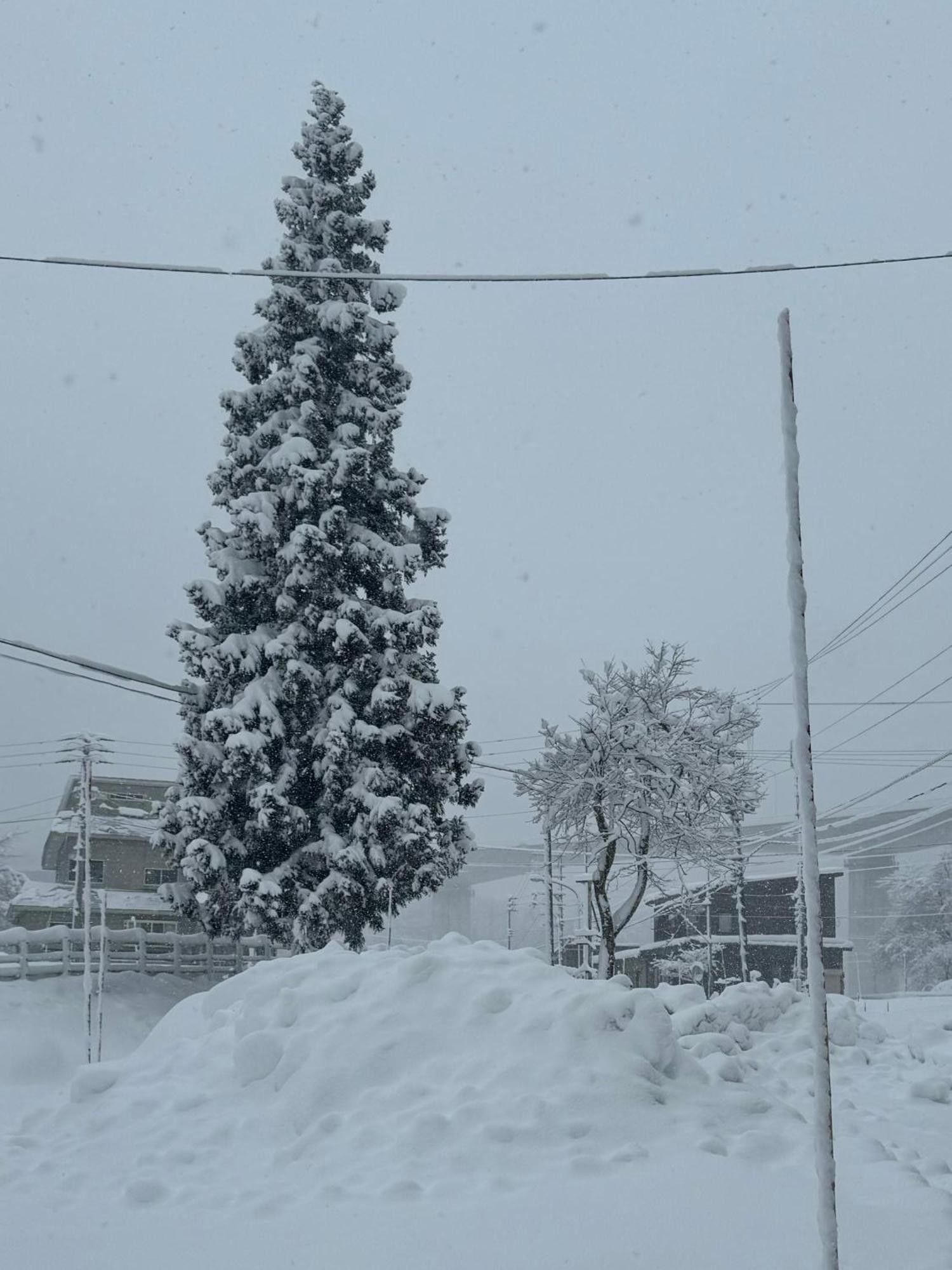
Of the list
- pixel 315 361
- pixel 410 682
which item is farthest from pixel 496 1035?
pixel 315 361

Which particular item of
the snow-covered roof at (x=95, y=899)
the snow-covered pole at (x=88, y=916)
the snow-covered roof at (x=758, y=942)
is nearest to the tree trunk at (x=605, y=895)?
the snow-covered pole at (x=88, y=916)

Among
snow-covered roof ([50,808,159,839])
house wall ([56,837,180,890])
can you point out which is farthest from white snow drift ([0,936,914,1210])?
house wall ([56,837,180,890])

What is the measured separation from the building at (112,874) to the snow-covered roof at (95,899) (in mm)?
25

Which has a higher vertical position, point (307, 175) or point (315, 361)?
point (307, 175)

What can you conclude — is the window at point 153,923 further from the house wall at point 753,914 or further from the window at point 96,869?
the house wall at point 753,914

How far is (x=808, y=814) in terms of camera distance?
4.19m

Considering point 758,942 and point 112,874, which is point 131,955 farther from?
point 758,942

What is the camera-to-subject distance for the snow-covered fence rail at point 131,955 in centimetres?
2175

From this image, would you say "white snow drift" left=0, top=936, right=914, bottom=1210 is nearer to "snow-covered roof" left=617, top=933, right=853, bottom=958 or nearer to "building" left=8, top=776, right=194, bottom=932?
"building" left=8, top=776, right=194, bottom=932

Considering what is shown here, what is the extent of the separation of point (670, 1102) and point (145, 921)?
3617 centimetres

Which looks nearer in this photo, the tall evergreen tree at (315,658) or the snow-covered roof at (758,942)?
the tall evergreen tree at (315,658)

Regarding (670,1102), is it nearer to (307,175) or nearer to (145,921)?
(307,175)

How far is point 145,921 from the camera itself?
4000 centimetres

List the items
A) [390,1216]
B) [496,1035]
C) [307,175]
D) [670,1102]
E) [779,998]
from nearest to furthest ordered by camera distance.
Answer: [390,1216], [670,1102], [496,1035], [779,998], [307,175]
